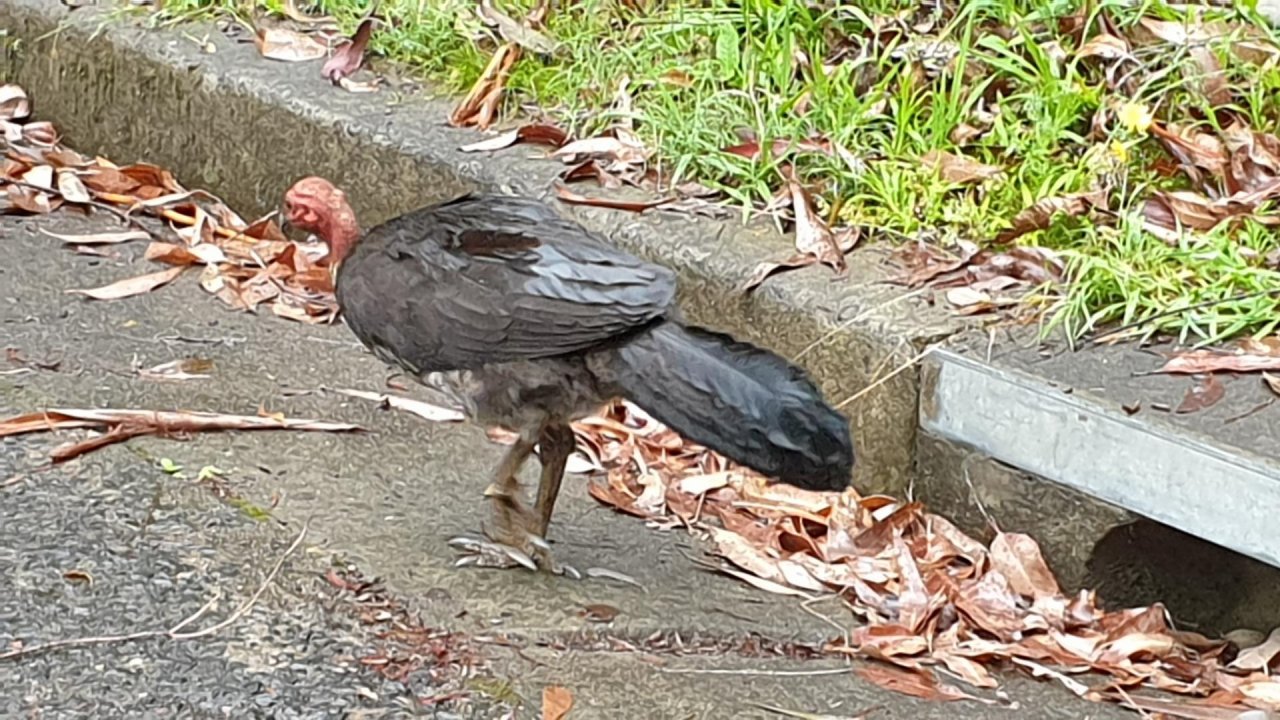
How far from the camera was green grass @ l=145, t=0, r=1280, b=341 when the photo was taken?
469 cm

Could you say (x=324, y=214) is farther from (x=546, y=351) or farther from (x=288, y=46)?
(x=288, y=46)

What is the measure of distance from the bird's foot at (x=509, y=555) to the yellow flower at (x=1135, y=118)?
197cm

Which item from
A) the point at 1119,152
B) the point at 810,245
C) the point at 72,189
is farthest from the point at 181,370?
the point at 1119,152

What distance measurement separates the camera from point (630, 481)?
4.85 m

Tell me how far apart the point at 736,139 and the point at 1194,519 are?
1855mm

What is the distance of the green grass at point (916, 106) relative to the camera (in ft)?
15.4

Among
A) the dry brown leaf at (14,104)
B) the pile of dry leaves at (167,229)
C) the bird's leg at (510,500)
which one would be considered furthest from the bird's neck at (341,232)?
the dry brown leaf at (14,104)

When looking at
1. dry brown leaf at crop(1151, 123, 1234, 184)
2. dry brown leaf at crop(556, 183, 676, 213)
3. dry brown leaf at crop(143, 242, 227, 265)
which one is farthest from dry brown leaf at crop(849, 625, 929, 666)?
dry brown leaf at crop(143, 242, 227, 265)

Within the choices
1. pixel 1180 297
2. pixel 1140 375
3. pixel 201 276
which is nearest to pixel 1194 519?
pixel 1140 375

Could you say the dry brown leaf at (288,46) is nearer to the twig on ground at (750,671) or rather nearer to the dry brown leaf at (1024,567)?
the dry brown leaf at (1024,567)

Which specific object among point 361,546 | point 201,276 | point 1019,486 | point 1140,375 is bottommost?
point 201,276

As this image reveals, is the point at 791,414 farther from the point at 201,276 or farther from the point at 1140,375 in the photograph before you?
the point at 201,276

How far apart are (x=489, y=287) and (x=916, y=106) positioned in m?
1.80

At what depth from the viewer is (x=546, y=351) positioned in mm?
3959
